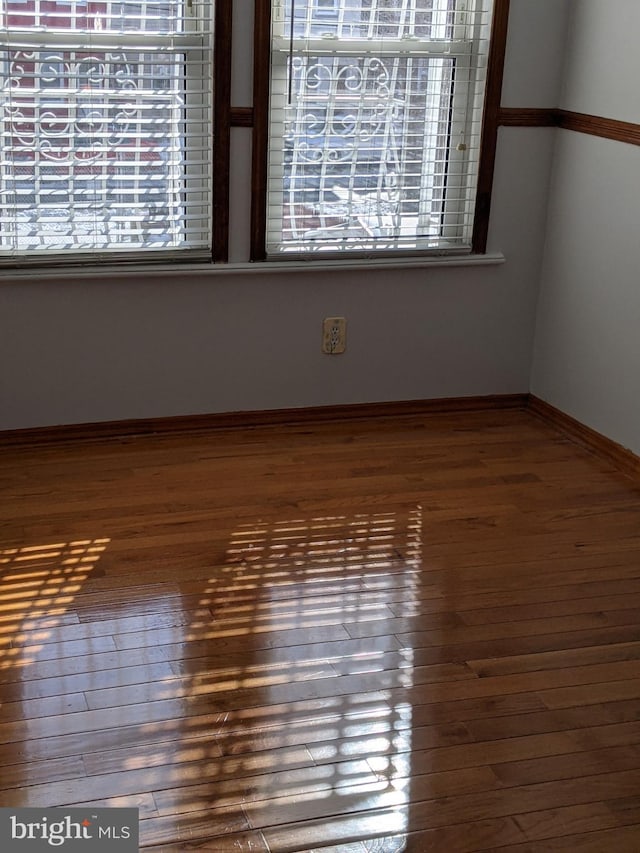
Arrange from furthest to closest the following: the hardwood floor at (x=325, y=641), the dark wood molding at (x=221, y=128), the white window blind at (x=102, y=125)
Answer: the dark wood molding at (x=221, y=128) < the white window blind at (x=102, y=125) < the hardwood floor at (x=325, y=641)

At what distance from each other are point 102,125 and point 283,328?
0.89 meters

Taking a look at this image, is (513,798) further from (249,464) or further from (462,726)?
(249,464)

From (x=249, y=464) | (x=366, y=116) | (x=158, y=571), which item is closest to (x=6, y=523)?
(x=158, y=571)

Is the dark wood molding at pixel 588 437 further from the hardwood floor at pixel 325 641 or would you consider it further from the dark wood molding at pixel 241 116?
the dark wood molding at pixel 241 116

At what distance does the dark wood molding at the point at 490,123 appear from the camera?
3.64m

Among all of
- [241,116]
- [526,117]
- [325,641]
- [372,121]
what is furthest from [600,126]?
[325,641]

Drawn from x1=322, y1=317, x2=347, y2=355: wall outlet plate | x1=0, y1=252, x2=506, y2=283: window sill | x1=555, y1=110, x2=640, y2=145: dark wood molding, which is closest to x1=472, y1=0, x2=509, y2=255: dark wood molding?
x1=0, y1=252, x2=506, y2=283: window sill

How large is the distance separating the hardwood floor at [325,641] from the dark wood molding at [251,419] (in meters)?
0.06

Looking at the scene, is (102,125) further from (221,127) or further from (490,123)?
(490,123)

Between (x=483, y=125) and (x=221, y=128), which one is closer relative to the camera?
(x=221, y=128)

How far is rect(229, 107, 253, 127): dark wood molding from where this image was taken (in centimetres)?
347

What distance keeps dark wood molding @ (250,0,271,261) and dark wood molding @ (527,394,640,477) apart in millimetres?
1195

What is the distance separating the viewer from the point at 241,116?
Result: 3.49m

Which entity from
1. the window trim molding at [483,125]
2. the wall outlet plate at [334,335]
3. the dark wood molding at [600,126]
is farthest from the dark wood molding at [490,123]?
the wall outlet plate at [334,335]
